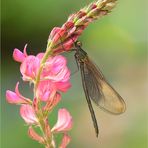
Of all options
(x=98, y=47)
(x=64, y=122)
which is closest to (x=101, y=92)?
(x=64, y=122)

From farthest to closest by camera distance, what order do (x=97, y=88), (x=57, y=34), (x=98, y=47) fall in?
1. (x=98, y=47)
2. (x=97, y=88)
3. (x=57, y=34)

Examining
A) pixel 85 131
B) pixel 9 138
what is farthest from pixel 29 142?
pixel 85 131

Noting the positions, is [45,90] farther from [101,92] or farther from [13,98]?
[101,92]

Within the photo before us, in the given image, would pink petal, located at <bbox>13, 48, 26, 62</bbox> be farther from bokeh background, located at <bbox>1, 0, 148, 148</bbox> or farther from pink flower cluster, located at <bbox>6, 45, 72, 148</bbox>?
bokeh background, located at <bbox>1, 0, 148, 148</bbox>

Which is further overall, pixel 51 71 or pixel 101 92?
pixel 101 92

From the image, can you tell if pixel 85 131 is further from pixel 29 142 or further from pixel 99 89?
pixel 99 89

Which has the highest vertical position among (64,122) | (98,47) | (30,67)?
(98,47)

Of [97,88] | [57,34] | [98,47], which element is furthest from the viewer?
[98,47]

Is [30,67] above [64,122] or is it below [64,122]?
above
